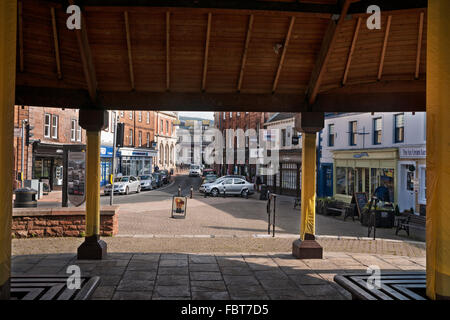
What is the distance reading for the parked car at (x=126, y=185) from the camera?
27969mm

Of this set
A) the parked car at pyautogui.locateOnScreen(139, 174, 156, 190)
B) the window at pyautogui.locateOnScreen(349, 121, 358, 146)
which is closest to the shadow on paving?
the window at pyautogui.locateOnScreen(349, 121, 358, 146)

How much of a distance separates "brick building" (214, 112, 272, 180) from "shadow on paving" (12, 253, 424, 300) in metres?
31.0

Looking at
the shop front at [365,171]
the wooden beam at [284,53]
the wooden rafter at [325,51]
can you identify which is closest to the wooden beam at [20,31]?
the wooden beam at [284,53]

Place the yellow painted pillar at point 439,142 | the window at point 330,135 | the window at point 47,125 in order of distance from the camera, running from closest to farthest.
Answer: the yellow painted pillar at point 439,142 < the window at point 330,135 < the window at point 47,125

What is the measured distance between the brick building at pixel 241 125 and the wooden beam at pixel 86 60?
31724 mm

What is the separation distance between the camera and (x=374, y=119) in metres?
22.8

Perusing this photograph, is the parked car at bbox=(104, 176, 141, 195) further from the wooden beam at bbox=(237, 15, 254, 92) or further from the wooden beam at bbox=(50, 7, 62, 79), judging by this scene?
the wooden beam at bbox=(237, 15, 254, 92)

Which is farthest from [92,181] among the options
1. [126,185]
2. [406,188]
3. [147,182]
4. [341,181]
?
[147,182]

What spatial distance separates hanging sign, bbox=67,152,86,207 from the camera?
10449mm

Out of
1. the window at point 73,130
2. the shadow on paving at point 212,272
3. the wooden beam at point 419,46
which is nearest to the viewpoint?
the shadow on paving at point 212,272

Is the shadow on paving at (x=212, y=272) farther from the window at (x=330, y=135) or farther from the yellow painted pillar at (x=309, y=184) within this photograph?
the window at (x=330, y=135)

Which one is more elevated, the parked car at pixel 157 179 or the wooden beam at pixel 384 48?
the wooden beam at pixel 384 48

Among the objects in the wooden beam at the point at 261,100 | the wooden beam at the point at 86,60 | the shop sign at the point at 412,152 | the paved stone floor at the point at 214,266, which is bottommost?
the paved stone floor at the point at 214,266
